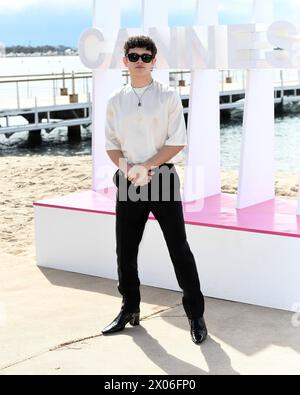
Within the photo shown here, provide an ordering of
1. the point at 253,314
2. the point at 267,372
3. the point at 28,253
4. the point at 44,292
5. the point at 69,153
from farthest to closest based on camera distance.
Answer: the point at 69,153 → the point at 28,253 → the point at 44,292 → the point at 253,314 → the point at 267,372

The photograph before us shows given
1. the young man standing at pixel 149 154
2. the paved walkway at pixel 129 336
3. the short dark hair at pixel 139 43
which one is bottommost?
the paved walkway at pixel 129 336

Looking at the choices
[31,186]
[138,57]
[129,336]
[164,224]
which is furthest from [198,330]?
[31,186]

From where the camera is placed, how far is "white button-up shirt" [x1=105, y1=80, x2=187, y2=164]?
3.69 meters

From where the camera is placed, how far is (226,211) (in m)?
5.04

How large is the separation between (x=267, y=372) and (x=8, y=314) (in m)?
1.75

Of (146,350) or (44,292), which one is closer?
(146,350)

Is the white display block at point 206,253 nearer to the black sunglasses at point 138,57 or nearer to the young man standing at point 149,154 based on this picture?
the young man standing at point 149,154

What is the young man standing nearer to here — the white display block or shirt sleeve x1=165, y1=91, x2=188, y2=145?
shirt sleeve x1=165, y1=91, x2=188, y2=145

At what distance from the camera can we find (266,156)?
5.29m

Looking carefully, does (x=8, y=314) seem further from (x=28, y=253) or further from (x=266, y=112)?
(x=266, y=112)

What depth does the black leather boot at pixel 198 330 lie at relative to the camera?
12.6ft

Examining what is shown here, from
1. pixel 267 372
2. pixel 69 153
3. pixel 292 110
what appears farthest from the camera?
pixel 292 110

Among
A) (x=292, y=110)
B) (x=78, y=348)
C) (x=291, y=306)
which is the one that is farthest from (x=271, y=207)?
(x=292, y=110)

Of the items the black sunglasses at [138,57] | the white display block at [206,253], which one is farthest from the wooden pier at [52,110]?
the black sunglasses at [138,57]
